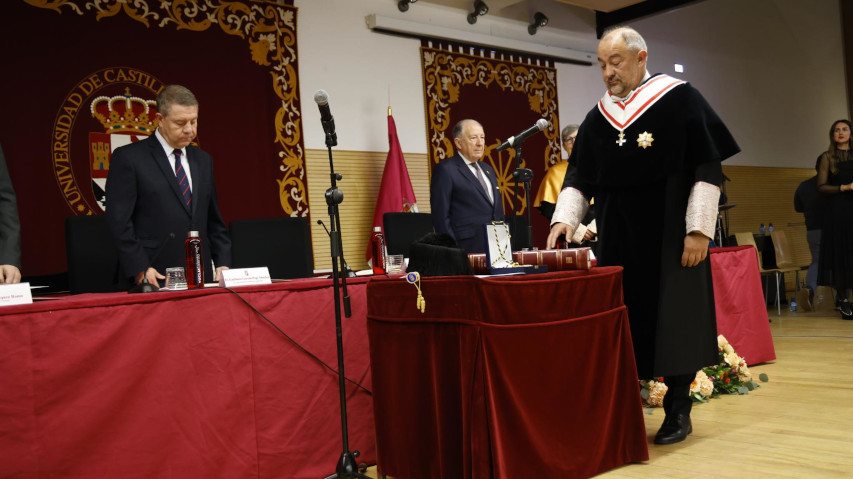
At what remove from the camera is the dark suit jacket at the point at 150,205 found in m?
2.94

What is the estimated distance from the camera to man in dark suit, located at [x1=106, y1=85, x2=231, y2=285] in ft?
Answer: 9.69

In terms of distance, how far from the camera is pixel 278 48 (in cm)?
550

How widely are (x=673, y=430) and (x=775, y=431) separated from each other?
1.34 feet

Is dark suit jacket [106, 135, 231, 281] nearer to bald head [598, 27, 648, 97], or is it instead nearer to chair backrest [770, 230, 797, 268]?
bald head [598, 27, 648, 97]

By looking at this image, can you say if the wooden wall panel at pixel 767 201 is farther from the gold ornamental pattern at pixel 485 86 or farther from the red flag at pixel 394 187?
the red flag at pixel 394 187

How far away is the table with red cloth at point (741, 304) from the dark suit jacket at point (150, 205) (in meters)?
2.70

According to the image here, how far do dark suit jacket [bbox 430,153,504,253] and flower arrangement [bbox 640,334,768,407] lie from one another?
139 centimetres

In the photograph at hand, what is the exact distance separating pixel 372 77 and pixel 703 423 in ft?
12.9

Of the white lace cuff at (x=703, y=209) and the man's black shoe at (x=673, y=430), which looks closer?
the white lace cuff at (x=703, y=209)

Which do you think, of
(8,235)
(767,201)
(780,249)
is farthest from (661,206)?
(767,201)

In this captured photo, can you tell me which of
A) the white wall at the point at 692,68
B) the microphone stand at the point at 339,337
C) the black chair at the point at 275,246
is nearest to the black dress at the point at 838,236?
the white wall at the point at 692,68

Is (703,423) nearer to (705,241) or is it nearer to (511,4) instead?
(705,241)

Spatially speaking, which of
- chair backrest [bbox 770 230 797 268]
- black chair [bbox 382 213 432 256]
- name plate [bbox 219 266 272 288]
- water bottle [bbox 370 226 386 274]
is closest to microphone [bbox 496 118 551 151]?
water bottle [bbox 370 226 386 274]

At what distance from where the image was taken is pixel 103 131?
15.4ft
